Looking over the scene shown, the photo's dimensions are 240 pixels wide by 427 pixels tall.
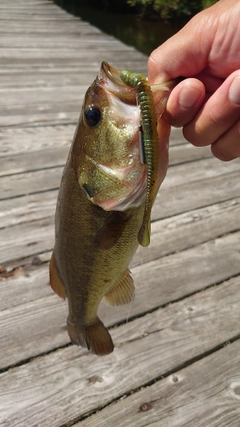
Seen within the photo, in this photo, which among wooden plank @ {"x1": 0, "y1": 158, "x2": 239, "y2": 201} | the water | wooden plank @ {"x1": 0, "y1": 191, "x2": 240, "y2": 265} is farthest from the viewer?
the water

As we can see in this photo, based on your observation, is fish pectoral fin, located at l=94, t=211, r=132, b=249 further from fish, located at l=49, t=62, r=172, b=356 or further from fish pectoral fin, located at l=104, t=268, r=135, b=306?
fish pectoral fin, located at l=104, t=268, r=135, b=306

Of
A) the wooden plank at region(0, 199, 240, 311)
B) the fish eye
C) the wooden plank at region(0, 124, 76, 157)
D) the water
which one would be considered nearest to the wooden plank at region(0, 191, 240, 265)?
the wooden plank at region(0, 199, 240, 311)

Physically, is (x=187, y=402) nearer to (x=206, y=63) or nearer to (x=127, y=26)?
(x=206, y=63)

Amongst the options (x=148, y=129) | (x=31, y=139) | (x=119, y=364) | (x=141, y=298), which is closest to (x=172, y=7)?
(x=31, y=139)

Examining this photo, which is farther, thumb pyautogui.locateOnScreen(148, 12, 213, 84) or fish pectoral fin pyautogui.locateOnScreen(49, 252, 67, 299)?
fish pectoral fin pyautogui.locateOnScreen(49, 252, 67, 299)

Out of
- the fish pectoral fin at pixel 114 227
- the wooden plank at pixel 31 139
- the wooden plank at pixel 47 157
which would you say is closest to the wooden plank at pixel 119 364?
the fish pectoral fin at pixel 114 227

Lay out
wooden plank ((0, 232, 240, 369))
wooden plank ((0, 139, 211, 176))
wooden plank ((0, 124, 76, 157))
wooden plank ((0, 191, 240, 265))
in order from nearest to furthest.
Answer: wooden plank ((0, 232, 240, 369)), wooden plank ((0, 191, 240, 265)), wooden plank ((0, 139, 211, 176)), wooden plank ((0, 124, 76, 157))

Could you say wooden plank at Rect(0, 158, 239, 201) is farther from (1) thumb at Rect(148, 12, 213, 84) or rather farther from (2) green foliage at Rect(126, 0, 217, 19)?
(2) green foliage at Rect(126, 0, 217, 19)

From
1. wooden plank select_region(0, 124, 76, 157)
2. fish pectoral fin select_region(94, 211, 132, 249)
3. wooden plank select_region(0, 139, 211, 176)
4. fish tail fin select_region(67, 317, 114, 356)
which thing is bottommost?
wooden plank select_region(0, 124, 76, 157)

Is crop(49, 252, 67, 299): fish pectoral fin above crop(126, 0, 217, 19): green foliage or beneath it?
above
